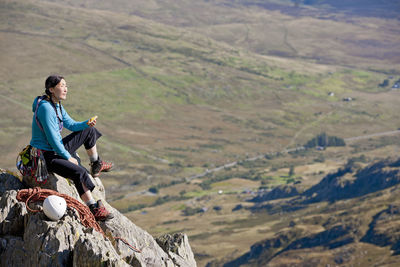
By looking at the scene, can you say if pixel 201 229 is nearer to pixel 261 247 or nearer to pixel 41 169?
pixel 261 247

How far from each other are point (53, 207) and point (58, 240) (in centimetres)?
97

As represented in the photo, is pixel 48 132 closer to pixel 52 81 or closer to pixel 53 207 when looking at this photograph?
pixel 52 81

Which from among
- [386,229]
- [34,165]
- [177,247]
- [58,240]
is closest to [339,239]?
[386,229]

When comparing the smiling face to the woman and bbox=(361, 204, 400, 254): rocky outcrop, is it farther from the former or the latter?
bbox=(361, 204, 400, 254): rocky outcrop

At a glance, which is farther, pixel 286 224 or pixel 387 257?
pixel 286 224

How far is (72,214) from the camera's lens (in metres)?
17.9

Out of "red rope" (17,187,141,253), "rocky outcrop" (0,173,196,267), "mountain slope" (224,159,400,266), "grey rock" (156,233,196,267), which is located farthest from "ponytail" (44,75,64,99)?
"mountain slope" (224,159,400,266)

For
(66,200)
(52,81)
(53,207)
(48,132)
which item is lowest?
(66,200)

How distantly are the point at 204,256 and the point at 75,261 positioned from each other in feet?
462

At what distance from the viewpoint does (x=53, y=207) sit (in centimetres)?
1670

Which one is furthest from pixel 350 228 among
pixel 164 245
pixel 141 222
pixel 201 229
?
pixel 164 245

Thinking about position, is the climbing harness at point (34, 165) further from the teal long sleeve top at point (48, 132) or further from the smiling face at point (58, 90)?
the smiling face at point (58, 90)

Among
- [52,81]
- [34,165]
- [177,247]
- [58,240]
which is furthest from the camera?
[177,247]

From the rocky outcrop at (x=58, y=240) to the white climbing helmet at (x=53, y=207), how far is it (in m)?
0.25
